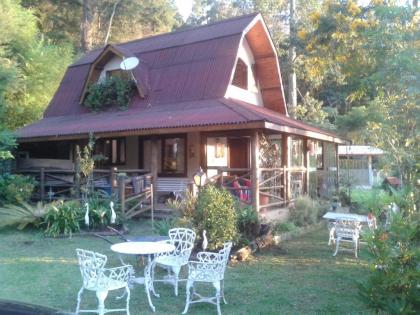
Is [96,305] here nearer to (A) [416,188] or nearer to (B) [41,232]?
(A) [416,188]

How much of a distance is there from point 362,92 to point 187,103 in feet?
21.0

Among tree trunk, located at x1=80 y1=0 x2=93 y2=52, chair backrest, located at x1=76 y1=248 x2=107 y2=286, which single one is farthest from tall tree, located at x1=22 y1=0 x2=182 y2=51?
chair backrest, located at x1=76 y1=248 x2=107 y2=286

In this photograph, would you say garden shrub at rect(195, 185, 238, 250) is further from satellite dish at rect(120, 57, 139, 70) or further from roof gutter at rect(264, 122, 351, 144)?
satellite dish at rect(120, 57, 139, 70)

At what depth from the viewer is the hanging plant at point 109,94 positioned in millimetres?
16281

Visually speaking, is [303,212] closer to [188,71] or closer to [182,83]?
[182,83]

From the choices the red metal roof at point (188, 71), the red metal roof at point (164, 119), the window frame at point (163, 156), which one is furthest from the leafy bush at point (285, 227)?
the red metal roof at point (188, 71)

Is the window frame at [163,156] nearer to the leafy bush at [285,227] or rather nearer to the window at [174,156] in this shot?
the window at [174,156]

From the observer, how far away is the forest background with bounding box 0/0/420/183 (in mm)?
7301

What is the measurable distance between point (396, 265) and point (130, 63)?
1352cm

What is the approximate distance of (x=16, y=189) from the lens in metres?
13.8

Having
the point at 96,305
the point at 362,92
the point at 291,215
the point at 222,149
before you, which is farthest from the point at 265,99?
the point at 96,305

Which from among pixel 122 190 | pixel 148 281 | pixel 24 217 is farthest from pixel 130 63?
pixel 148 281

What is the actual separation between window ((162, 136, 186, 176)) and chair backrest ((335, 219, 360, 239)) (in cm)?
643

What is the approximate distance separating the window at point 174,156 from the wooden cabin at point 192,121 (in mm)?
35
